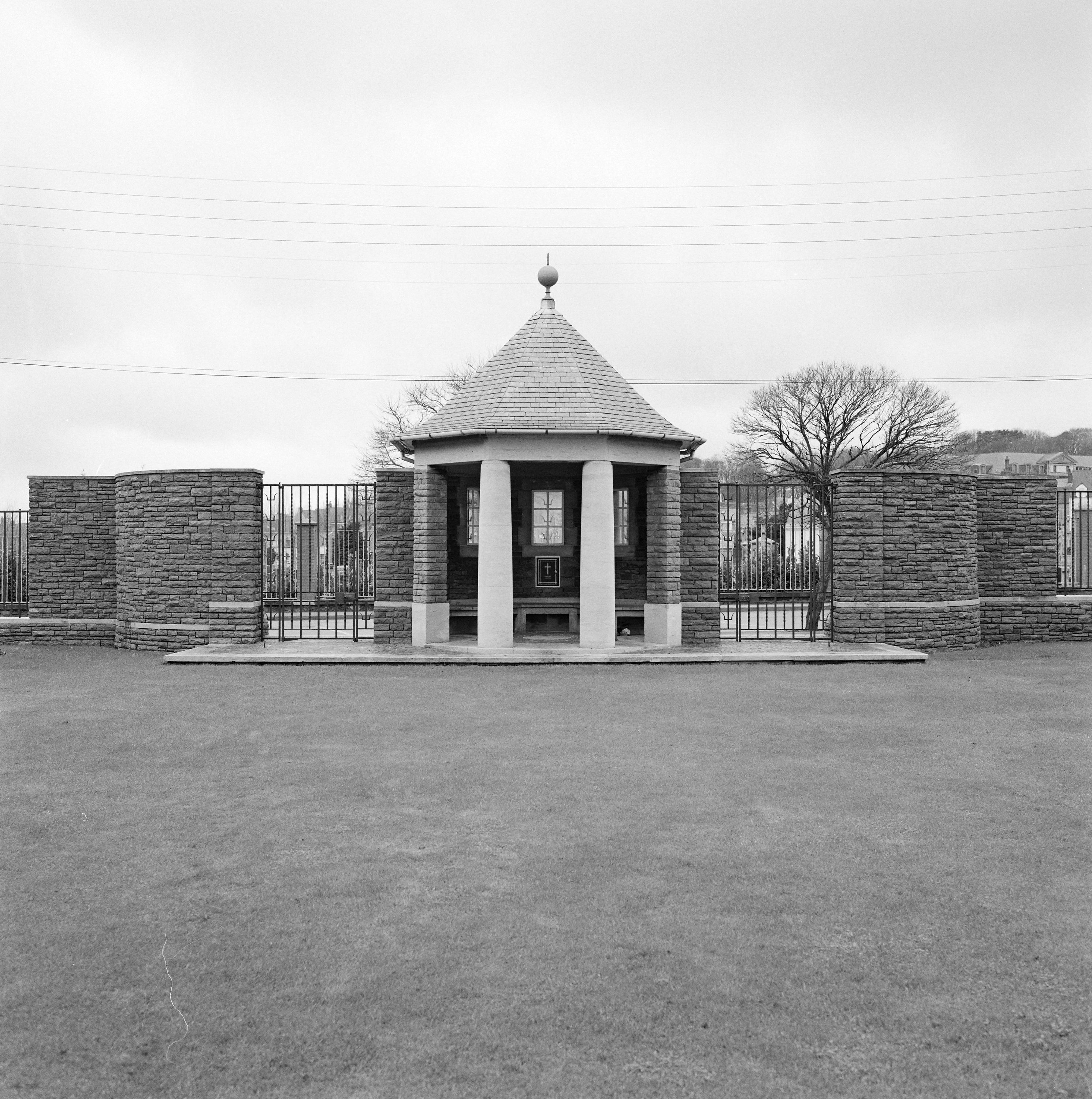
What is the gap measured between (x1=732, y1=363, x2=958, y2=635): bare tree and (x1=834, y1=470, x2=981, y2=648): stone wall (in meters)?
12.3

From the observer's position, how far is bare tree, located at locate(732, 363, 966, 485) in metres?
29.8

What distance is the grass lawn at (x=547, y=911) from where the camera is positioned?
327cm

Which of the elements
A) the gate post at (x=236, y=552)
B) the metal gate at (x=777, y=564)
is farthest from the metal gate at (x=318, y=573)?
the metal gate at (x=777, y=564)

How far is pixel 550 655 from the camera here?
49.7ft

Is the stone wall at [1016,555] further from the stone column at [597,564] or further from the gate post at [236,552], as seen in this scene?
the gate post at [236,552]

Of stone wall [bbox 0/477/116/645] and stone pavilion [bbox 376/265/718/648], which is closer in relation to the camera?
stone pavilion [bbox 376/265/718/648]

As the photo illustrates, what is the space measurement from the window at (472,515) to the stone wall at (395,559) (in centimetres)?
128

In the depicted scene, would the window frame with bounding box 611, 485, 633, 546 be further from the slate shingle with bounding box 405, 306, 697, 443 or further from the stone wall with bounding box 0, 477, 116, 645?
the stone wall with bounding box 0, 477, 116, 645

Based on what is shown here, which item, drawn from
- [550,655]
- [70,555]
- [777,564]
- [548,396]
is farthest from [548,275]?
[777,564]

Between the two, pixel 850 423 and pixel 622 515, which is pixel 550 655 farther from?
pixel 850 423

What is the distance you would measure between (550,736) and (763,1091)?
5846 millimetres

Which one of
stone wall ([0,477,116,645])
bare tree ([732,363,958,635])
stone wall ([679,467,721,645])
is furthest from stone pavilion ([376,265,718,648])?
bare tree ([732,363,958,635])

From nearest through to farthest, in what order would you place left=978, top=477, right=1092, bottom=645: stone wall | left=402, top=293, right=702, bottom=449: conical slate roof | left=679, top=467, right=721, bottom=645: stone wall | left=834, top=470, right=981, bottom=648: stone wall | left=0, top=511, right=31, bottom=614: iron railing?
1. left=402, top=293, right=702, bottom=449: conical slate roof
2. left=834, top=470, right=981, bottom=648: stone wall
3. left=679, top=467, right=721, bottom=645: stone wall
4. left=978, top=477, right=1092, bottom=645: stone wall
5. left=0, top=511, right=31, bottom=614: iron railing

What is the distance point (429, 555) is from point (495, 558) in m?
1.47
